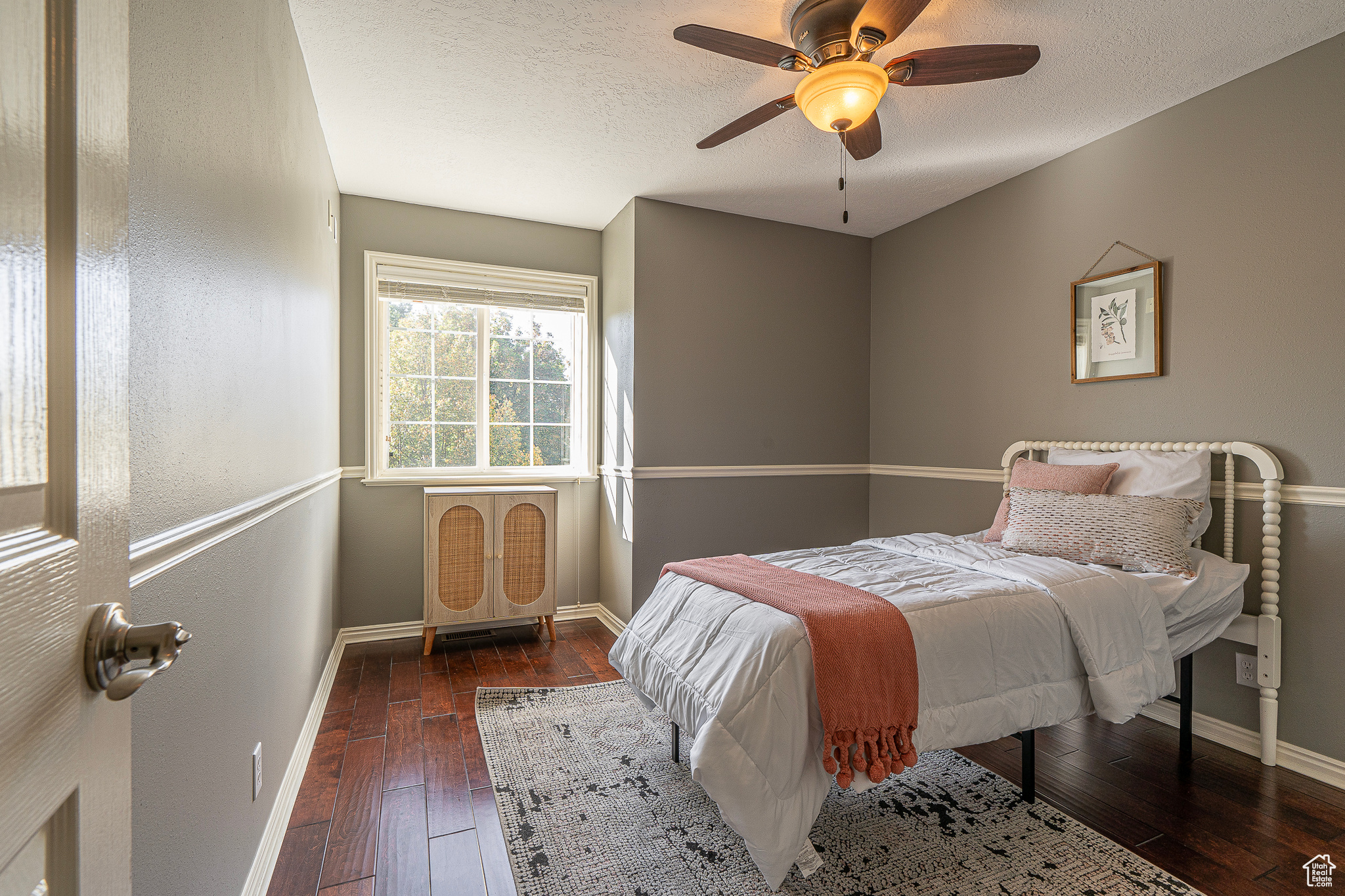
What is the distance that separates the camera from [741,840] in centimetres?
196

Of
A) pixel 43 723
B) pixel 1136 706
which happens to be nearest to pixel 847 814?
pixel 1136 706

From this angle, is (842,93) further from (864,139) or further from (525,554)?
(525,554)

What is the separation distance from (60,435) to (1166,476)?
130 inches

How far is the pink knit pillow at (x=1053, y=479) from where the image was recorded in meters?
2.82

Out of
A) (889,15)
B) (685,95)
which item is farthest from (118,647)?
(685,95)

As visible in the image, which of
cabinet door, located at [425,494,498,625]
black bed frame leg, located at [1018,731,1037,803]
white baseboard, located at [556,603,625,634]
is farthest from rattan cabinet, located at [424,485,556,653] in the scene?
black bed frame leg, located at [1018,731,1037,803]

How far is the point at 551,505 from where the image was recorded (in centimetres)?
397

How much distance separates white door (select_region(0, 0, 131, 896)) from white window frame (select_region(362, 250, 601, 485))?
3.56 metres

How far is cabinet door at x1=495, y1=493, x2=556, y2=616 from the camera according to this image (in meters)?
3.84

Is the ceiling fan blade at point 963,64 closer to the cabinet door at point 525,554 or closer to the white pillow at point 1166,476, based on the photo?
the white pillow at point 1166,476

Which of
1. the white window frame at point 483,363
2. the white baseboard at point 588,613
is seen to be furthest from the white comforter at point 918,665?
the white window frame at point 483,363

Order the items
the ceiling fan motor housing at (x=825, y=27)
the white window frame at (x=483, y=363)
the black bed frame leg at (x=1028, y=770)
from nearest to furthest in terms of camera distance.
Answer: the ceiling fan motor housing at (x=825, y=27) → the black bed frame leg at (x=1028, y=770) → the white window frame at (x=483, y=363)

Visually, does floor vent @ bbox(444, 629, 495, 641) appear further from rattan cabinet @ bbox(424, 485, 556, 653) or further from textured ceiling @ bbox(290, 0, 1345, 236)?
textured ceiling @ bbox(290, 0, 1345, 236)

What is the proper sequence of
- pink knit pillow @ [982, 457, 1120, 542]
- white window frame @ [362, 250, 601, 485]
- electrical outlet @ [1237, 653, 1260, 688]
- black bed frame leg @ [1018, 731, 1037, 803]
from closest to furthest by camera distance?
black bed frame leg @ [1018, 731, 1037, 803], electrical outlet @ [1237, 653, 1260, 688], pink knit pillow @ [982, 457, 1120, 542], white window frame @ [362, 250, 601, 485]
